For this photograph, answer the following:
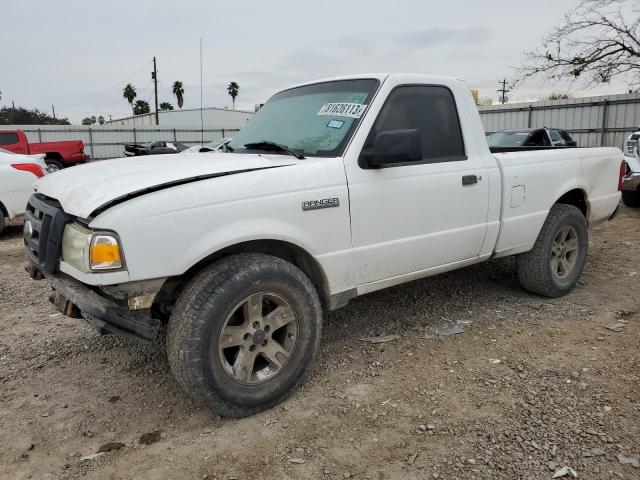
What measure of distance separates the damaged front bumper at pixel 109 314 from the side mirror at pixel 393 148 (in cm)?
159

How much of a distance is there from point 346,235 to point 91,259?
144 cm

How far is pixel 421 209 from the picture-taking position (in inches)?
137

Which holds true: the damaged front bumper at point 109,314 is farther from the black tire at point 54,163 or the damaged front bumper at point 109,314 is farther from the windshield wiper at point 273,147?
the black tire at point 54,163

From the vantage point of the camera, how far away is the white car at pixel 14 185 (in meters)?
7.77

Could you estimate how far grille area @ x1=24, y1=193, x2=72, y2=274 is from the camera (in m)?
2.71

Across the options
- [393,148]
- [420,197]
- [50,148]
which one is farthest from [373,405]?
[50,148]

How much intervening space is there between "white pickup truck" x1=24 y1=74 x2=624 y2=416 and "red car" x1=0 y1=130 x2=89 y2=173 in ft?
53.5

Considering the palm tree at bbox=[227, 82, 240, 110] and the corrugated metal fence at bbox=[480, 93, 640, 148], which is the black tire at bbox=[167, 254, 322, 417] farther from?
the palm tree at bbox=[227, 82, 240, 110]

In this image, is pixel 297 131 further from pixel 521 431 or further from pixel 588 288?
pixel 588 288

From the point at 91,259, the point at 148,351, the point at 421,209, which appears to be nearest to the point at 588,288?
the point at 421,209

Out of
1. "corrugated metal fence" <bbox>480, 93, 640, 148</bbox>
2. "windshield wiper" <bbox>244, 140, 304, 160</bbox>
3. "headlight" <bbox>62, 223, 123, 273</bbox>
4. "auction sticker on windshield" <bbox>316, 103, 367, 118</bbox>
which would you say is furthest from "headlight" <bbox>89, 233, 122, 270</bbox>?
"corrugated metal fence" <bbox>480, 93, 640, 148</bbox>

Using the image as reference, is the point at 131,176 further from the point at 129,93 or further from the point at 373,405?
the point at 129,93

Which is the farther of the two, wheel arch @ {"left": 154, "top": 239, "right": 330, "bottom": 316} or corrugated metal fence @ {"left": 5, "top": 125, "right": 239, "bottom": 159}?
corrugated metal fence @ {"left": 5, "top": 125, "right": 239, "bottom": 159}

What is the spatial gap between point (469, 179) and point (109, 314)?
259cm
